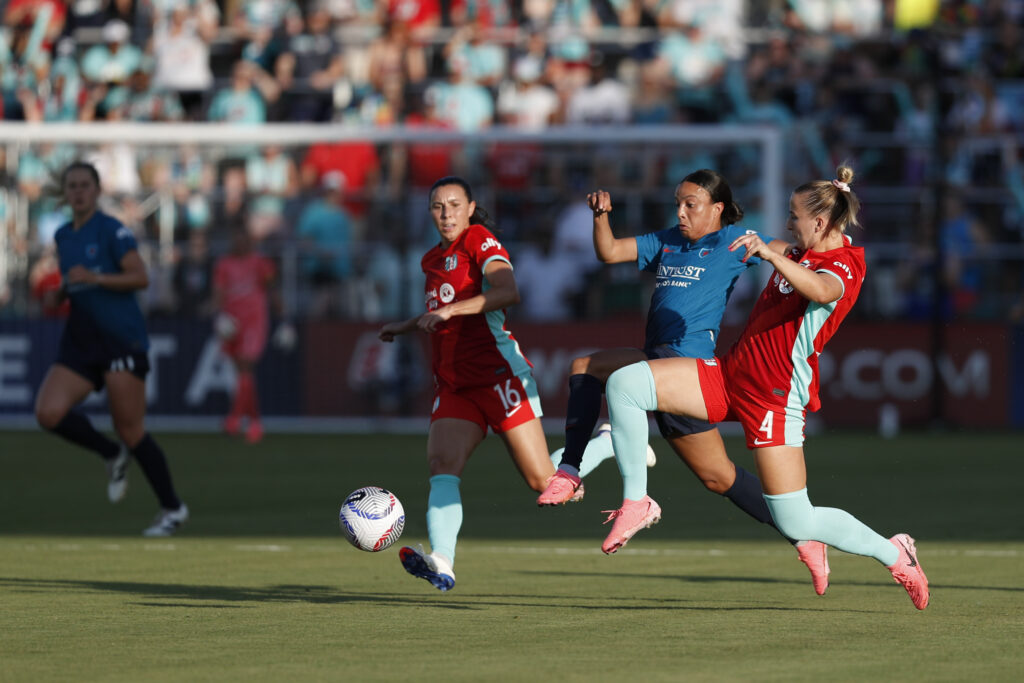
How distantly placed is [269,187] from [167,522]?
11.1 m

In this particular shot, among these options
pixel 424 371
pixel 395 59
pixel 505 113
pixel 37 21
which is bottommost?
pixel 424 371

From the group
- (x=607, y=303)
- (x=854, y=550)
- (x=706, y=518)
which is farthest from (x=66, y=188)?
(x=607, y=303)

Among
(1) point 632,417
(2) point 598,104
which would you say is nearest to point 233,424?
(2) point 598,104

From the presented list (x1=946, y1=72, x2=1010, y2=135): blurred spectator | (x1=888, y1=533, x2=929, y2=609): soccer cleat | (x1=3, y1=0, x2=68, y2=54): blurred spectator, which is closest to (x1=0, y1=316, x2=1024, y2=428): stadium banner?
(x1=946, y1=72, x2=1010, y2=135): blurred spectator

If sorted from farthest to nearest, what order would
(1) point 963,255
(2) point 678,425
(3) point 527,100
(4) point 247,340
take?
(3) point 527,100 → (1) point 963,255 → (4) point 247,340 → (2) point 678,425

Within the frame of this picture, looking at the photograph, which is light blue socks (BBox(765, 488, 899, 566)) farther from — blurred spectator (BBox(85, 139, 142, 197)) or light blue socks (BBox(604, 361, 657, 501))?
blurred spectator (BBox(85, 139, 142, 197))

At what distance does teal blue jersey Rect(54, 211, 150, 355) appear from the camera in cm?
1188

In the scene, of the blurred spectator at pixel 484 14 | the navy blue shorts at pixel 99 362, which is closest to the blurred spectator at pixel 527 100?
the blurred spectator at pixel 484 14

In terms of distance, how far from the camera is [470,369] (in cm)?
859

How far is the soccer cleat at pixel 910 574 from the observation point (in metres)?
8.09

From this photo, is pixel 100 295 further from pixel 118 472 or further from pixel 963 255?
pixel 963 255

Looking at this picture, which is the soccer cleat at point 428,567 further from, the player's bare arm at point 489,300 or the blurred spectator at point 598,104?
the blurred spectator at point 598,104

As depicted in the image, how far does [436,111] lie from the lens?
24.2 m

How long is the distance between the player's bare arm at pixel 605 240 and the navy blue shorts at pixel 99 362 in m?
4.28
